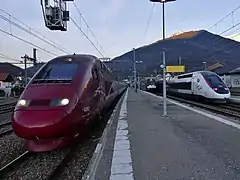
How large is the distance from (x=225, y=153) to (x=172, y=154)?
1.07 metres

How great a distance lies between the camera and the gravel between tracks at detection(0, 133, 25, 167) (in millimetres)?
8828

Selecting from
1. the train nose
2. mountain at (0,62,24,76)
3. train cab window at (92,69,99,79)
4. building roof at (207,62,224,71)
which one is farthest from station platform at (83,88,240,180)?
mountain at (0,62,24,76)

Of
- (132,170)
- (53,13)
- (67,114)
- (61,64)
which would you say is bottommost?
(132,170)

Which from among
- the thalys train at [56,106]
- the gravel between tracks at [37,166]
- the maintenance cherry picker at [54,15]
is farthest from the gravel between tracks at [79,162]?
the maintenance cherry picker at [54,15]

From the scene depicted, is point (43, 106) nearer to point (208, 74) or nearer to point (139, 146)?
point (139, 146)

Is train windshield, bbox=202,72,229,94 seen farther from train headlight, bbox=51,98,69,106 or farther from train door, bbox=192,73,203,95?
train headlight, bbox=51,98,69,106

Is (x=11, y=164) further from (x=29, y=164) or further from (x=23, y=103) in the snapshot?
(x=23, y=103)

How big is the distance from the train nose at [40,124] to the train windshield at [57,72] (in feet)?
4.85

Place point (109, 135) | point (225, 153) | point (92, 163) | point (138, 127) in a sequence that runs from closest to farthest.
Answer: point (92, 163) → point (225, 153) → point (109, 135) → point (138, 127)

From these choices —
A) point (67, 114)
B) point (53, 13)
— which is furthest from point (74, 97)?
point (53, 13)

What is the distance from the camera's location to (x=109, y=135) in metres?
9.38

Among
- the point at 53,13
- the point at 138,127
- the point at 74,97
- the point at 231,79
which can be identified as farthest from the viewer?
the point at 231,79

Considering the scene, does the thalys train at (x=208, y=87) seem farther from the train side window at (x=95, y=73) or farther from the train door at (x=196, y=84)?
the train side window at (x=95, y=73)

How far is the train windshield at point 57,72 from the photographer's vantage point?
347 inches
